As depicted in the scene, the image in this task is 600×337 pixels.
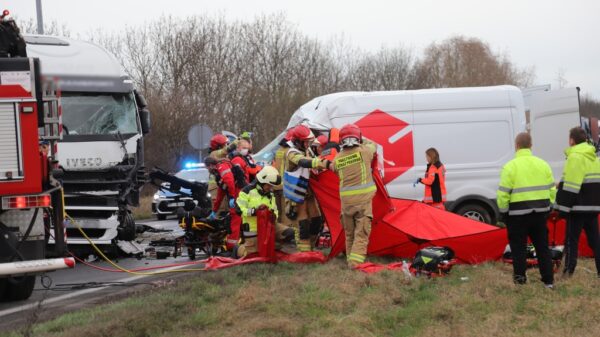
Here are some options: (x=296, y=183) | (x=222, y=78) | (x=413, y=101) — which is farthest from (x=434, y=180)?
(x=222, y=78)

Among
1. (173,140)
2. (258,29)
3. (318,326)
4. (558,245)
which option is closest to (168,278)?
(318,326)

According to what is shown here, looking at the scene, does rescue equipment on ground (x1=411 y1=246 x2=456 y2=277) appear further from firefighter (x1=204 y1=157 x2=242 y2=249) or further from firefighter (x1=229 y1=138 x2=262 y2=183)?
firefighter (x1=229 y1=138 x2=262 y2=183)

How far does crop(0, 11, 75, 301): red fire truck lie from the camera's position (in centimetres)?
709

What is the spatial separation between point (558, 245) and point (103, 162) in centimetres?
684

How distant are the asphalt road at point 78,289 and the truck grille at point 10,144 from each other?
1254 mm

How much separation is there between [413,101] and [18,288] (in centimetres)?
755

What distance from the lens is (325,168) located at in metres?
9.47

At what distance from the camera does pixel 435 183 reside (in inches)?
483

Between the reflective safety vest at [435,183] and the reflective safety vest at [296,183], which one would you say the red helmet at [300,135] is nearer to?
the reflective safety vest at [296,183]

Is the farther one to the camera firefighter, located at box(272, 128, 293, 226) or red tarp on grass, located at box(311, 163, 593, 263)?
firefighter, located at box(272, 128, 293, 226)

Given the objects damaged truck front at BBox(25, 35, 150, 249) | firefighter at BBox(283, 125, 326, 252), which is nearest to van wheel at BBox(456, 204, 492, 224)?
firefighter at BBox(283, 125, 326, 252)

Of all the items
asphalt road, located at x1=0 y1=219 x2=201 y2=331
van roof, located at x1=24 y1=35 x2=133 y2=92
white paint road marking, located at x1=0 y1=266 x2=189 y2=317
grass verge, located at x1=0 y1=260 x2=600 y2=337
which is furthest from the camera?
van roof, located at x1=24 y1=35 x2=133 y2=92

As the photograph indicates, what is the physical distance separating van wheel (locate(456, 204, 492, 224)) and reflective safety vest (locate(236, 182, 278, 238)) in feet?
15.6

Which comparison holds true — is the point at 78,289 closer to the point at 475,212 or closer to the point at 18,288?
the point at 18,288
